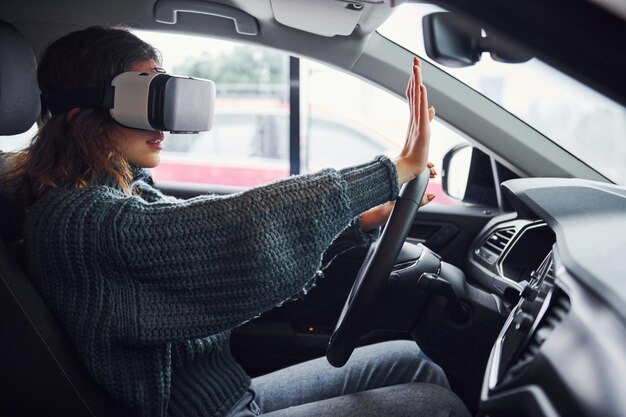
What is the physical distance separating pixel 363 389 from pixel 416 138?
52cm

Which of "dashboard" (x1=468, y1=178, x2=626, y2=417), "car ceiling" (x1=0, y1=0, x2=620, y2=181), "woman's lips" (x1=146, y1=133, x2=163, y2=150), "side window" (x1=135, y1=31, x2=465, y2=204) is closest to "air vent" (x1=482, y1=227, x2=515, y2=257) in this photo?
"car ceiling" (x1=0, y1=0, x2=620, y2=181)

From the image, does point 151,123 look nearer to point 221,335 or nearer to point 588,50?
point 221,335

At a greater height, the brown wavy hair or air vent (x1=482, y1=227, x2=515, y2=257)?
the brown wavy hair

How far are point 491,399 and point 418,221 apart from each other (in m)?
1.05

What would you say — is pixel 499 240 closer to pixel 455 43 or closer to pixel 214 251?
pixel 455 43

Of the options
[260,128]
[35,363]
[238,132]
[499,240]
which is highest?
[35,363]

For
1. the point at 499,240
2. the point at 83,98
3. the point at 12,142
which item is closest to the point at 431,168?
the point at 499,240

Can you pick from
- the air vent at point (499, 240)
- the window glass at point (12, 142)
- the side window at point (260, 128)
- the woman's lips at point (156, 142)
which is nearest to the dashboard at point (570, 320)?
the air vent at point (499, 240)

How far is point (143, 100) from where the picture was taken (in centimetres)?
98

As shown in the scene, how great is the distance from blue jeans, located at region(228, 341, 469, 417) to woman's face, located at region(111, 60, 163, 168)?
47 centimetres

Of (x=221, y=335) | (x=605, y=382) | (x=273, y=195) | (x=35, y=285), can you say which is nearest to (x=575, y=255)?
(x=605, y=382)

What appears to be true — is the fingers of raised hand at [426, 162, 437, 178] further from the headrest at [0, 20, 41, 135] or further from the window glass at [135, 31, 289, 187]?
the window glass at [135, 31, 289, 187]

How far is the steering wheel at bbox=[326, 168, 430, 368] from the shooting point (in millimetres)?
1008

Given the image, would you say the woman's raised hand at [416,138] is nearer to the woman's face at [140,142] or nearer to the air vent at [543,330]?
the air vent at [543,330]
